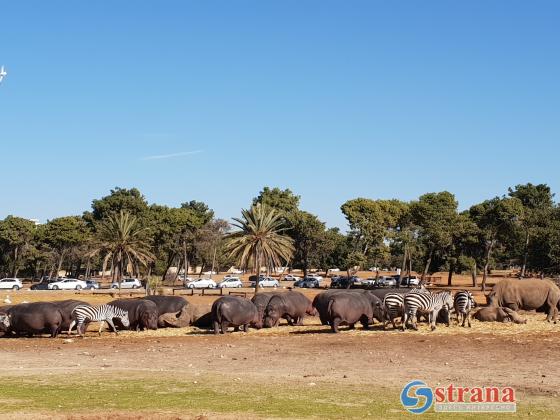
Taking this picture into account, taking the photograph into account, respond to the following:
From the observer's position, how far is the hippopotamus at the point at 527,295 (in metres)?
37.5

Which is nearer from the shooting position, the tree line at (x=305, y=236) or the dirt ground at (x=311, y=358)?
the dirt ground at (x=311, y=358)

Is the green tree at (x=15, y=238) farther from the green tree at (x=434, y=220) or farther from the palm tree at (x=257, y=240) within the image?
the green tree at (x=434, y=220)

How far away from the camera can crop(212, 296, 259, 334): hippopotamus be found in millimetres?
33906

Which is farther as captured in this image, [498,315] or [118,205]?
[118,205]

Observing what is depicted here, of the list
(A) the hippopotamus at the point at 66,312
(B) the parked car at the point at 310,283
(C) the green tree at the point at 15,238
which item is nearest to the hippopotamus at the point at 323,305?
(A) the hippopotamus at the point at 66,312

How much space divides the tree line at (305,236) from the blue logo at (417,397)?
48.0 meters

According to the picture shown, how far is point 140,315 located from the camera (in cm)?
3634

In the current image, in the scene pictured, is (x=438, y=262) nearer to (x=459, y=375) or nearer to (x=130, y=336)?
(x=130, y=336)

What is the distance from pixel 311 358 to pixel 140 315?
1507cm

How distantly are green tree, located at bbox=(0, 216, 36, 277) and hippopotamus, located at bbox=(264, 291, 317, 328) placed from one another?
83.1 m

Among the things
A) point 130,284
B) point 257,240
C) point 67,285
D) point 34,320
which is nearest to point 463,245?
point 257,240

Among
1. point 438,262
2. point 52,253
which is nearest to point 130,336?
point 438,262

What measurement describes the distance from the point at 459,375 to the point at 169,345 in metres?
13.5

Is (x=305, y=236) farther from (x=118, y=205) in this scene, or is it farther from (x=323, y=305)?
(x=323, y=305)
